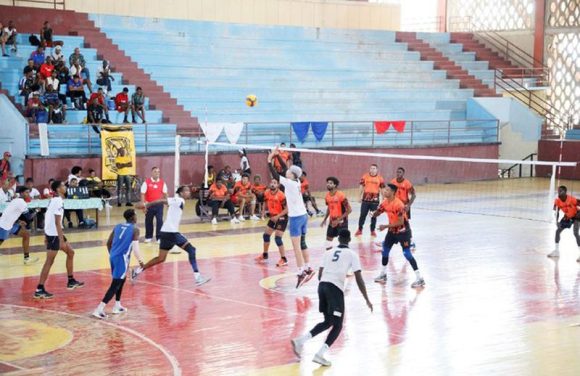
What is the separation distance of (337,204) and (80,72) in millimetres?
16502

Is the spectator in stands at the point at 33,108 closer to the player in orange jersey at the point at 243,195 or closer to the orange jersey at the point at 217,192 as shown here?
the orange jersey at the point at 217,192

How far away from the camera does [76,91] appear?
34.2 meters

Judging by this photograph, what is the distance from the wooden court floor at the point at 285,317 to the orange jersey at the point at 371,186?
4.14 feet

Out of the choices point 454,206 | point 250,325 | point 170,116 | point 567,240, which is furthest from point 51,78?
point 250,325

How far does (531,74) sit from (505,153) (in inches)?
222

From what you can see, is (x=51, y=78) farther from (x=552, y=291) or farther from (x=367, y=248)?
(x=552, y=291)

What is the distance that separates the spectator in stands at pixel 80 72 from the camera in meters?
34.4

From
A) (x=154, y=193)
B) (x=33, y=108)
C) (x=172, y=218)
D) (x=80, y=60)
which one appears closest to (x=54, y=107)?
(x=33, y=108)

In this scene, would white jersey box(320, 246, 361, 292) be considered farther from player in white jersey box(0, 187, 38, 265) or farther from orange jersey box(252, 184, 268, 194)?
orange jersey box(252, 184, 268, 194)

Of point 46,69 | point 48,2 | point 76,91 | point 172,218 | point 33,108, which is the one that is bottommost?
point 172,218

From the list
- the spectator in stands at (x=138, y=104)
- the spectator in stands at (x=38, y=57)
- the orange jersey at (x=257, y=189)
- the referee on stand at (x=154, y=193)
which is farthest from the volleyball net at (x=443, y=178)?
the referee on stand at (x=154, y=193)

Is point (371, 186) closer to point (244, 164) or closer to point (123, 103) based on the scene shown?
point (244, 164)

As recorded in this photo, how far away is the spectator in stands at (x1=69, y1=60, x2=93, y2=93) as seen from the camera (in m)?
34.4

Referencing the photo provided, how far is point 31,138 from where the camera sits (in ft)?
104
